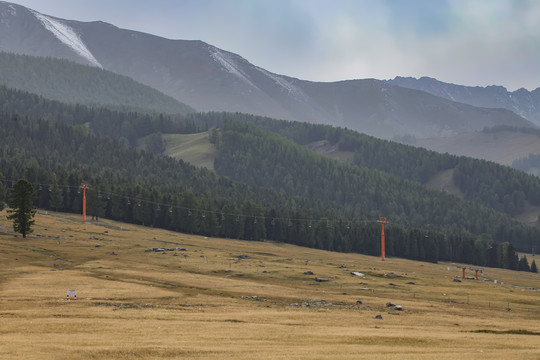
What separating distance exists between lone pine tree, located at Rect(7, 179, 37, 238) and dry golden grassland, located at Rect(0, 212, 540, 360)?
12.3ft

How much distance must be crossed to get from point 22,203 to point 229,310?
81.8 meters

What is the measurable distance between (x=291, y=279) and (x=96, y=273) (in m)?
A: 34.5

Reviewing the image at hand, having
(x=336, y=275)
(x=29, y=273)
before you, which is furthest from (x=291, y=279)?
(x=29, y=273)

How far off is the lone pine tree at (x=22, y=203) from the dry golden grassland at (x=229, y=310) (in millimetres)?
3737

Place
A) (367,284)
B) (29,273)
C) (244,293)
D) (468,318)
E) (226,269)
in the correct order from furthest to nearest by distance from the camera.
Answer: (226,269) < (367,284) < (29,273) < (244,293) < (468,318)

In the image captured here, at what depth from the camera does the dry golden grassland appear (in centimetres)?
4925

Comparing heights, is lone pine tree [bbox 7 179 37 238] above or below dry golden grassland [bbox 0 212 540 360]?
above

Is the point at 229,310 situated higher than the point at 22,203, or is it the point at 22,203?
the point at 22,203

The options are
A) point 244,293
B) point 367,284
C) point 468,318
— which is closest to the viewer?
point 468,318

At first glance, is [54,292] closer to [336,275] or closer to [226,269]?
[226,269]

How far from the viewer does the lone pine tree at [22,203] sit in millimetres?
139750

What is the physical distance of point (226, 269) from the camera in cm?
Answer: 12788

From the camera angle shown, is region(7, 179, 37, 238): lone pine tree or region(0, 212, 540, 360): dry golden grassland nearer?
region(0, 212, 540, 360): dry golden grassland

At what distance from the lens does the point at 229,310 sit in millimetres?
75438
